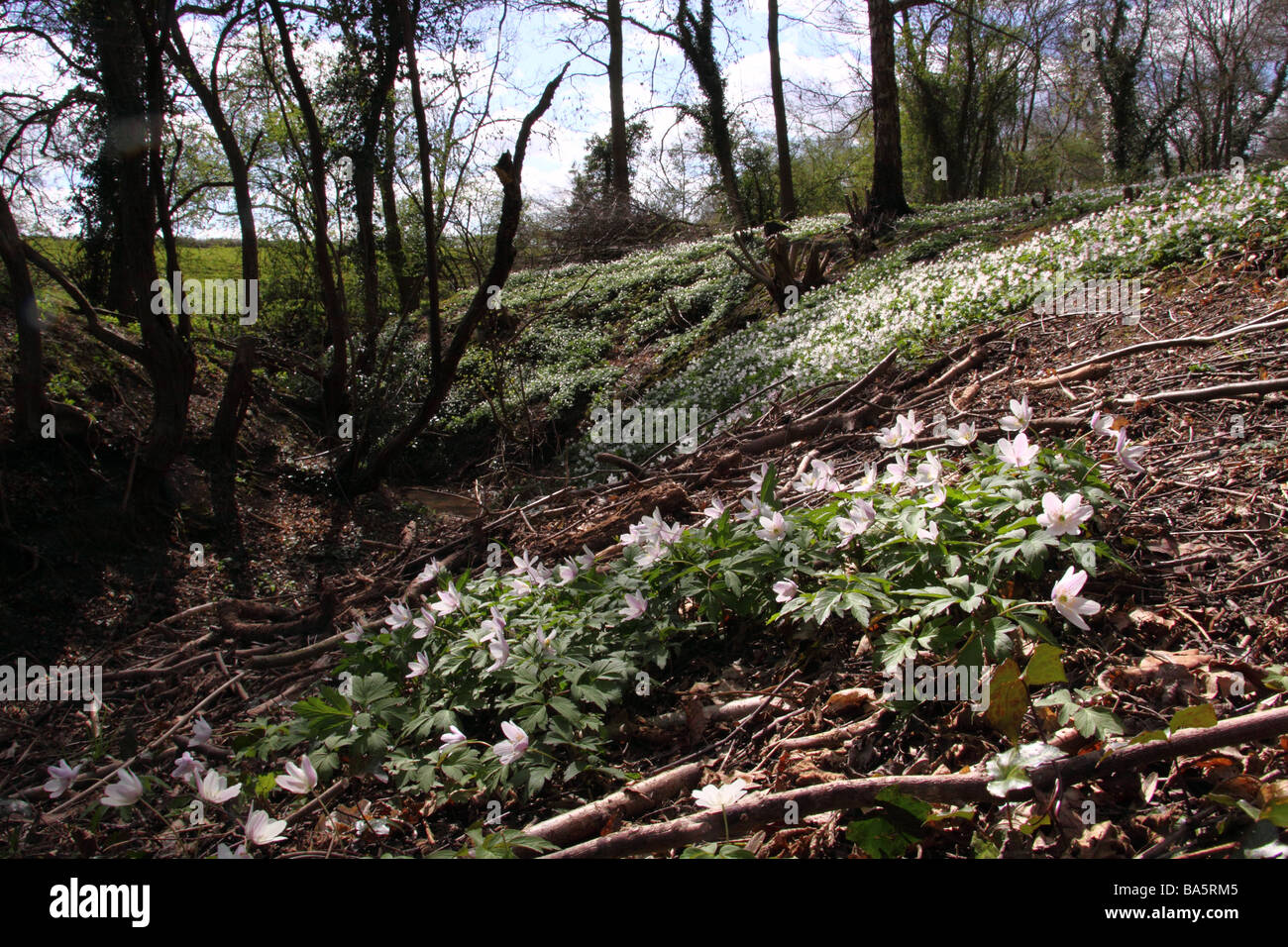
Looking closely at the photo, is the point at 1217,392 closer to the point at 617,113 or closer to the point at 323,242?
the point at 323,242

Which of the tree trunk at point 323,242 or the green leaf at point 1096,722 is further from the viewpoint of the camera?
the tree trunk at point 323,242

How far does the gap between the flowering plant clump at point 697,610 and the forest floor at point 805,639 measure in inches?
7.1

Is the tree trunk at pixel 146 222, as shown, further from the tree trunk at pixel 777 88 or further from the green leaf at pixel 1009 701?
the tree trunk at pixel 777 88

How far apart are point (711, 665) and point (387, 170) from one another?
10.6 metres

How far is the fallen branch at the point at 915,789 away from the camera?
1577 millimetres

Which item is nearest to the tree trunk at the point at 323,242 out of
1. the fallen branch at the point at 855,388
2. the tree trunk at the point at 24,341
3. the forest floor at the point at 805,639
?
the forest floor at the point at 805,639

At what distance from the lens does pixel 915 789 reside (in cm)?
171

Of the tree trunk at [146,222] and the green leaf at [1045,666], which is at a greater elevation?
the tree trunk at [146,222]

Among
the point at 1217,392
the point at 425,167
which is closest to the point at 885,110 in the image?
the point at 425,167

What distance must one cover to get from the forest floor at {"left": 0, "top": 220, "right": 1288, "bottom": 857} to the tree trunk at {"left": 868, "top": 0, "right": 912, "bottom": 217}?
8.85 metres

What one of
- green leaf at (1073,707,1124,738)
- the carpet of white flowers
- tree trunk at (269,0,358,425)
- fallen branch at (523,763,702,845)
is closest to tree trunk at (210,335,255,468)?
tree trunk at (269,0,358,425)

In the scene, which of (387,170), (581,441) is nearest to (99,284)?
(387,170)

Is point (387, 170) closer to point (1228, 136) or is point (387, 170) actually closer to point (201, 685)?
point (201, 685)

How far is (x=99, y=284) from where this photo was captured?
414 inches
